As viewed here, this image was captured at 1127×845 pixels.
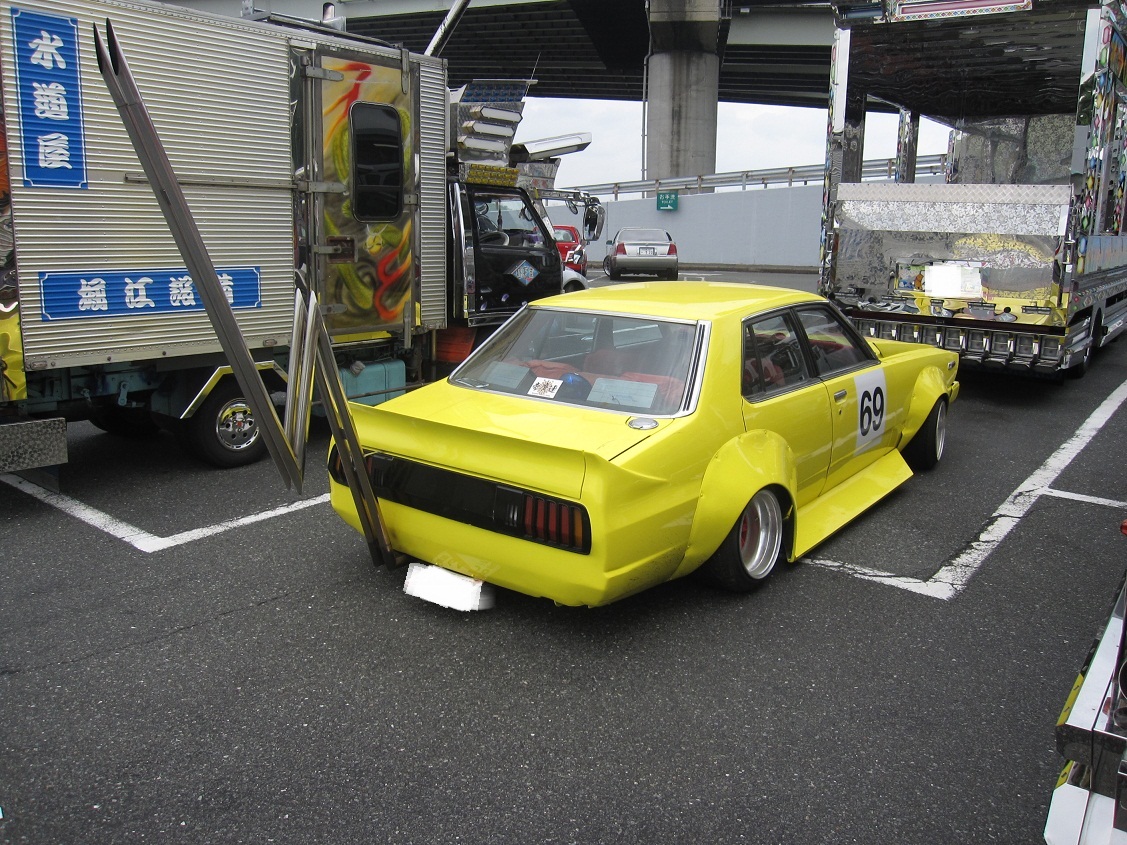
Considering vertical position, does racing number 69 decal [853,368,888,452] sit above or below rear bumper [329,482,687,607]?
above

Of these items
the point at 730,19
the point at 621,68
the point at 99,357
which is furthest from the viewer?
the point at 621,68

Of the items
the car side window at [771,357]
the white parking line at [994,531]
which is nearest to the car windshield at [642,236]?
the white parking line at [994,531]

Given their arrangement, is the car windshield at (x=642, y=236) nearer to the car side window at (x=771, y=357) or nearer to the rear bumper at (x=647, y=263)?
the rear bumper at (x=647, y=263)

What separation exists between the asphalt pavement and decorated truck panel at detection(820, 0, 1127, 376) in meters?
3.88

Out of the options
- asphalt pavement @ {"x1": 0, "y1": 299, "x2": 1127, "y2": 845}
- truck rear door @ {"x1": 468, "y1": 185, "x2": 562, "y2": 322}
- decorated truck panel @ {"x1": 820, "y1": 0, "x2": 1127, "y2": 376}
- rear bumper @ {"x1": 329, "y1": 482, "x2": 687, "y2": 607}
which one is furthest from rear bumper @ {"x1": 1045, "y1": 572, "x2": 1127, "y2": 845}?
decorated truck panel @ {"x1": 820, "y1": 0, "x2": 1127, "y2": 376}

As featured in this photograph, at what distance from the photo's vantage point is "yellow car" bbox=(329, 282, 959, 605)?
11.4 feet

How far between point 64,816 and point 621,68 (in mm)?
44633

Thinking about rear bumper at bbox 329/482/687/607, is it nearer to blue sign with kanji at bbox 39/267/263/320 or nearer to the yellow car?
the yellow car

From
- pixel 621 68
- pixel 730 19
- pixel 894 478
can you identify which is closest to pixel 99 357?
pixel 894 478

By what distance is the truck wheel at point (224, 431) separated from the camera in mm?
6172

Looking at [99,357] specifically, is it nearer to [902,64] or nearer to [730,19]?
[902,64]

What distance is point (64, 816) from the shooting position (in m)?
2.68

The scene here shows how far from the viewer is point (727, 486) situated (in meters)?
3.87

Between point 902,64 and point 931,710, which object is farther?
point 902,64
